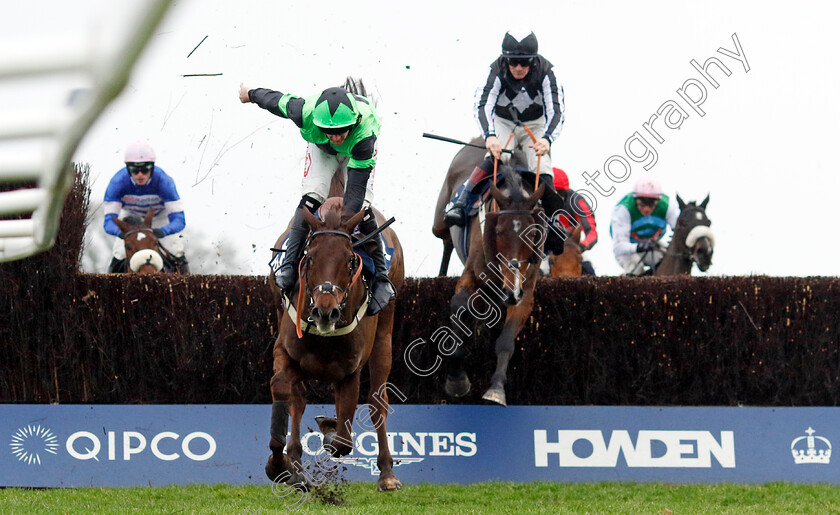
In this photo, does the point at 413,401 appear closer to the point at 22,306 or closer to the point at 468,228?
the point at 468,228

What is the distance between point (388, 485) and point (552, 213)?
255cm

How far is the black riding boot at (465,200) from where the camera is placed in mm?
8203

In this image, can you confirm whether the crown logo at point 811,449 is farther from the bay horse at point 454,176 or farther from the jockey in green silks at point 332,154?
the bay horse at point 454,176

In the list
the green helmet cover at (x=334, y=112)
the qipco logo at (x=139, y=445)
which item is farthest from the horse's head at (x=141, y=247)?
the green helmet cover at (x=334, y=112)

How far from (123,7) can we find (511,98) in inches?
292

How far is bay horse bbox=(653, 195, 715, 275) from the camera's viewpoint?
35.2 ft

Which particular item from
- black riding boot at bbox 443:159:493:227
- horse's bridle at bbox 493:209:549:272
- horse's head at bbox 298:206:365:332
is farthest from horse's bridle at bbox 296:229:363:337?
black riding boot at bbox 443:159:493:227

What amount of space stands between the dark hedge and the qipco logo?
1.54 feet

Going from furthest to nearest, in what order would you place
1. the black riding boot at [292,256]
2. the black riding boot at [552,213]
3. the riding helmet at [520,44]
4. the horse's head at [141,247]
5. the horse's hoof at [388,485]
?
the horse's head at [141,247] → the riding helmet at [520,44] → the black riding boot at [552,213] → the horse's hoof at [388,485] → the black riding boot at [292,256]

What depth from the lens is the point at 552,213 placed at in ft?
26.2

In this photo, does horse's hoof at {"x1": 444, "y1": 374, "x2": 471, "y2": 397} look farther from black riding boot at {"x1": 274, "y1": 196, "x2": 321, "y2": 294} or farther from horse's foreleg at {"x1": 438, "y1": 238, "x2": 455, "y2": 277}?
horse's foreleg at {"x1": 438, "y1": 238, "x2": 455, "y2": 277}

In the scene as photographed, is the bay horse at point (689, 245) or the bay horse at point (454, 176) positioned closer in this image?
the bay horse at point (454, 176)

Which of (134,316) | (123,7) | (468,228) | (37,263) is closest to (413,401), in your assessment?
(468,228)

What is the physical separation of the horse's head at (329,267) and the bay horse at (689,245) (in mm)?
5665
